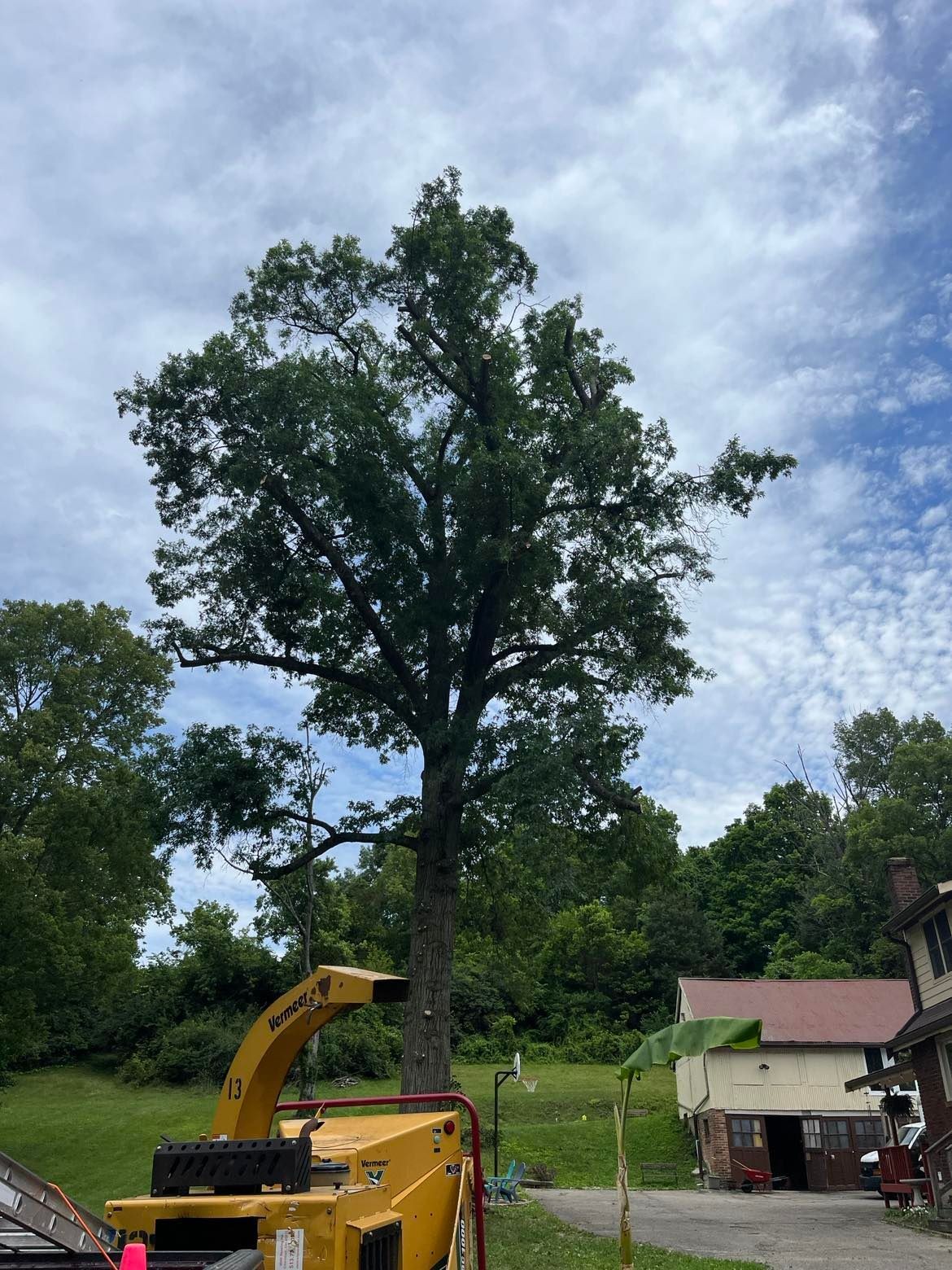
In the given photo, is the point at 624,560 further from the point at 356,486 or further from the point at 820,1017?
the point at 820,1017

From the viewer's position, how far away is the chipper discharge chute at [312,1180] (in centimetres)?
447

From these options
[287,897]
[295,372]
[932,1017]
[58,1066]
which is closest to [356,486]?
[295,372]

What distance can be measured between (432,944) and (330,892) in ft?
96.5

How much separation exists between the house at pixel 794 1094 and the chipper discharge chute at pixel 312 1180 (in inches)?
999

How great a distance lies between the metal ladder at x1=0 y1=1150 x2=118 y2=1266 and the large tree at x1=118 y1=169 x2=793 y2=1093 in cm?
1185

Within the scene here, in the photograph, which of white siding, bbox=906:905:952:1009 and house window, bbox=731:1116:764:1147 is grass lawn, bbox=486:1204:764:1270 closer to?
white siding, bbox=906:905:952:1009

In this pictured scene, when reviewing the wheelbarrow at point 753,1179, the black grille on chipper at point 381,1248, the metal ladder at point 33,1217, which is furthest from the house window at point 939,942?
the metal ladder at point 33,1217

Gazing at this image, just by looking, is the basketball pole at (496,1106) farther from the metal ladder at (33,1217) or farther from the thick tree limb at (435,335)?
the metal ladder at (33,1217)

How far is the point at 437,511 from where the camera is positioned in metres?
18.3

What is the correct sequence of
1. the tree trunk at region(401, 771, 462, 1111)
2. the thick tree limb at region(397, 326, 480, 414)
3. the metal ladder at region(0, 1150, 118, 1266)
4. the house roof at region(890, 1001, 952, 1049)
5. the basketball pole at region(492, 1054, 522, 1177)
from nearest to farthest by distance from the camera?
1. the metal ladder at region(0, 1150, 118, 1266)
2. the tree trunk at region(401, 771, 462, 1111)
3. the house roof at region(890, 1001, 952, 1049)
4. the thick tree limb at region(397, 326, 480, 414)
5. the basketball pole at region(492, 1054, 522, 1177)

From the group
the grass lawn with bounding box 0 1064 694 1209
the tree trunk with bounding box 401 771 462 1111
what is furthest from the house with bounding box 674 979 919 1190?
the tree trunk with bounding box 401 771 462 1111

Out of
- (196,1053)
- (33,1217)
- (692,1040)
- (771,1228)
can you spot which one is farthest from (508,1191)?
(196,1053)

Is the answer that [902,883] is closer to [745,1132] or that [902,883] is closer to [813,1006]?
[813,1006]

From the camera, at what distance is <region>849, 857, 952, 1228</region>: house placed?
58.3 ft
